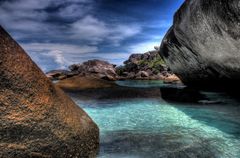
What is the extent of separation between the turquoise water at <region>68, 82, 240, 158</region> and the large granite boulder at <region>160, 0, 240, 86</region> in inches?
106

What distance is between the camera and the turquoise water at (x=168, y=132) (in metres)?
6.26

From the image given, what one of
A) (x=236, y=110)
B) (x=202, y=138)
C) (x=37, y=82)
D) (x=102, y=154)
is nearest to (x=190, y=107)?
(x=236, y=110)

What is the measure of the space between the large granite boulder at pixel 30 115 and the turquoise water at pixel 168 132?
1.09 meters

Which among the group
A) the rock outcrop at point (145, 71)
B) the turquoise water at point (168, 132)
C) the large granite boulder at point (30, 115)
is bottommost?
the turquoise water at point (168, 132)

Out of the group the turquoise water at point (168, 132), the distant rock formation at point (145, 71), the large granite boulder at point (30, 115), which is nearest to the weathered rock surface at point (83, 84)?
the turquoise water at point (168, 132)

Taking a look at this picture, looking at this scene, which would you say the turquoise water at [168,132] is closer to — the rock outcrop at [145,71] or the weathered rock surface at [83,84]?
the weathered rock surface at [83,84]

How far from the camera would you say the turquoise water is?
6259 mm

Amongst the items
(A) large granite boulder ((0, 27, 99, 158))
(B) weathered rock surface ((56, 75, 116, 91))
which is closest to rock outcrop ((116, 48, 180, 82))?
(B) weathered rock surface ((56, 75, 116, 91))

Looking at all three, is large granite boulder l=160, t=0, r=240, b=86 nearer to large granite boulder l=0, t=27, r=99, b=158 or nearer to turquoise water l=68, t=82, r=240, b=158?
turquoise water l=68, t=82, r=240, b=158

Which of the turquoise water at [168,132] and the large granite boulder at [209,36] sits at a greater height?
the large granite boulder at [209,36]

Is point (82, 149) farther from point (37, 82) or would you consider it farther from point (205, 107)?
point (205, 107)

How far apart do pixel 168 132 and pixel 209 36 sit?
511cm

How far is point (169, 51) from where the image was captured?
Answer: 1848 centimetres

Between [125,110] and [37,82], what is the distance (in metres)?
8.02
